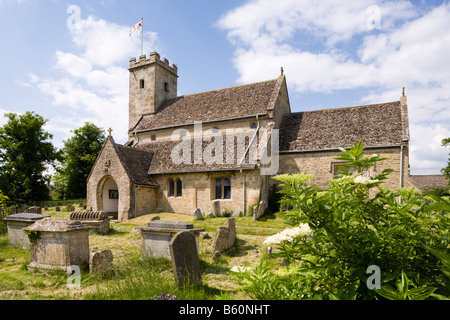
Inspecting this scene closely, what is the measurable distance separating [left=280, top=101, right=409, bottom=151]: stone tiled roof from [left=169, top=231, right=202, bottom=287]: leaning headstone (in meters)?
14.4

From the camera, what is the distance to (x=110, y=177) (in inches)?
755

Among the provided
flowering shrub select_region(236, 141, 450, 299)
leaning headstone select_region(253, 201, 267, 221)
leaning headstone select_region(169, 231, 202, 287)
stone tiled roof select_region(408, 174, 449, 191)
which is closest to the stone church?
leaning headstone select_region(253, 201, 267, 221)

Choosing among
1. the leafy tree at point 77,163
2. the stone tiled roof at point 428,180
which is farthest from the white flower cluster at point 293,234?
the stone tiled roof at point 428,180

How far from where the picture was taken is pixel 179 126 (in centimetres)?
2272

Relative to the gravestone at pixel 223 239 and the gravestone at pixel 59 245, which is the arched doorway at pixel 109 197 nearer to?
the gravestone at pixel 59 245

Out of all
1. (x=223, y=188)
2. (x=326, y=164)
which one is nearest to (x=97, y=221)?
(x=223, y=188)

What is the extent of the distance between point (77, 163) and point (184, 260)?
36694 mm

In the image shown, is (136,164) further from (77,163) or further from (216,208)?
(77,163)

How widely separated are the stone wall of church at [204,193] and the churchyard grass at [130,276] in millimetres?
4681

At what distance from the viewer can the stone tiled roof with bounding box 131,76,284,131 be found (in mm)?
20922

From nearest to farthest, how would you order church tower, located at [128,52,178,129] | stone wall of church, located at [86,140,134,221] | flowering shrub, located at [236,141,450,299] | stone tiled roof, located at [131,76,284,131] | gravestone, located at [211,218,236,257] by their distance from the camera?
flowering shrub, located at [236,141,450,299] → gravestone, located at [211,218,236,257] → stone wall of church, located at [86,140,134,221] → stone tiled roof, located at [131,76,284,131] → church tower, located at [128,52,178,129]

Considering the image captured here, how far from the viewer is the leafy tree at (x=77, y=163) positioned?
36.1m

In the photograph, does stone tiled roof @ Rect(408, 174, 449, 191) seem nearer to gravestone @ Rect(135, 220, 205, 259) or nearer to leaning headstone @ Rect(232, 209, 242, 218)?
leaning headstone @ Rect(232, 209, 242, 218)
